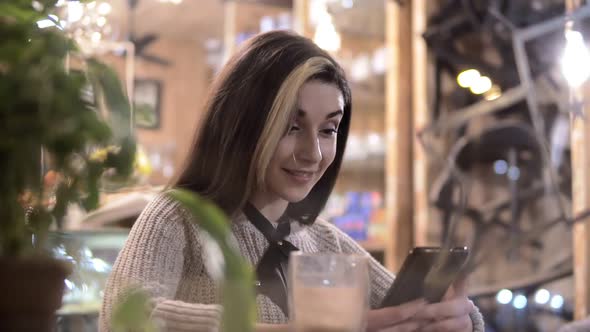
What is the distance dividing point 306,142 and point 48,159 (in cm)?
73

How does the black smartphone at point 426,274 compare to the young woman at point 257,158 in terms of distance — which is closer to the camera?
the black smartphone at point 426,274

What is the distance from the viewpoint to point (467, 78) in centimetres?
314

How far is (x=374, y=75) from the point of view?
361cm

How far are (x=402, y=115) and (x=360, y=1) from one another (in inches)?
28.2

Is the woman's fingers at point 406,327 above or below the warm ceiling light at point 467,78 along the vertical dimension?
below

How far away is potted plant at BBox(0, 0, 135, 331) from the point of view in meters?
0.48

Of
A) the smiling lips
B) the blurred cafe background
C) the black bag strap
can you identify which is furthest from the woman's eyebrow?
the blurred cafe background

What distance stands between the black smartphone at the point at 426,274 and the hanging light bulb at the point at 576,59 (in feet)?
5.08

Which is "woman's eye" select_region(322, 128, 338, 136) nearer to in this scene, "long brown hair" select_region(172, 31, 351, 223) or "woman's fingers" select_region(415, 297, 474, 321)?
"long brown hair" select_region(172, 31, 351, 223)

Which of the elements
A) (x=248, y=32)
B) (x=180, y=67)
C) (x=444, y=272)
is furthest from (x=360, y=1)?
(x=180, y=67)

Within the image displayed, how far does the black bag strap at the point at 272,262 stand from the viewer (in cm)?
120

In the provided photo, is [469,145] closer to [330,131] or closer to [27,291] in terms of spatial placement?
[330,131]

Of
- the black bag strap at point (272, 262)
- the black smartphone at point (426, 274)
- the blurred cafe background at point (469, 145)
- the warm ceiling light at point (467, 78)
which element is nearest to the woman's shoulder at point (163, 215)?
the black bag strap at point (272, 262)

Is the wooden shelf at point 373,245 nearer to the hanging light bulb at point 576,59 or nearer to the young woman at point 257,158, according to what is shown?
the hanging light bulb at point 576,59
